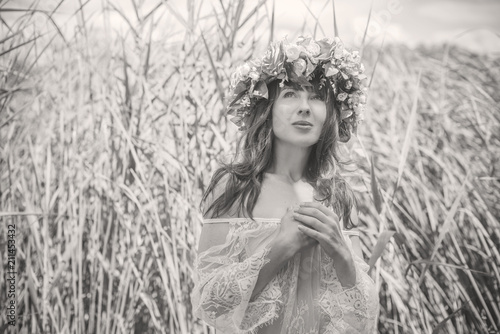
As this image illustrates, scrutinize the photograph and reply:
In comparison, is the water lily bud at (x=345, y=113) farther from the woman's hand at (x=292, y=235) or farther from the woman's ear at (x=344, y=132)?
the woman's hand at (x=292, y=235)

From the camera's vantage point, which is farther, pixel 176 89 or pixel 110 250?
pixel 176 89

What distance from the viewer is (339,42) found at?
4.25ft

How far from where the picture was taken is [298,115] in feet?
3.92

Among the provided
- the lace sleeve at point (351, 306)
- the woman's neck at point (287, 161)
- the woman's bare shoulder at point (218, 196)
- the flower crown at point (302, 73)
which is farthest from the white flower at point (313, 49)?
the lace sleeve at point (351, 306)

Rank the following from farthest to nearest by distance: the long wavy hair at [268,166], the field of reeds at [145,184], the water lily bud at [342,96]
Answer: the field of reeds at [145,184]
the water lily bud at [342,96]
the long wavy hair at [268,166]

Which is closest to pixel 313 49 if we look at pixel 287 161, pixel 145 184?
pixel 287 161

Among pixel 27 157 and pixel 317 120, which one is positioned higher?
pixel 317 120

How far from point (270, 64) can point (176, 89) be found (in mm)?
697

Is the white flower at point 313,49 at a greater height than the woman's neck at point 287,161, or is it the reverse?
the white flower at point 313,49

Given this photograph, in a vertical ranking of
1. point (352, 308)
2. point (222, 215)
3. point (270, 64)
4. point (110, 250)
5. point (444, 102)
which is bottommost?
point (110, 250)

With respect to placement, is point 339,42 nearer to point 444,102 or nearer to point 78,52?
point 78,52

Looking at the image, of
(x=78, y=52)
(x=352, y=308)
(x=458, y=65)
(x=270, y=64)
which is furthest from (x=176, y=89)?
(x=458, y=65)

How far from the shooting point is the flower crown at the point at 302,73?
1.23 meters

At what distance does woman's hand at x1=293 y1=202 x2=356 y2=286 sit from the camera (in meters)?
1.07
